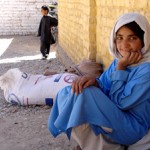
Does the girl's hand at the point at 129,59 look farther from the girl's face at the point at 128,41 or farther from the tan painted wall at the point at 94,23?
the tan painted wall at the point at 94,23

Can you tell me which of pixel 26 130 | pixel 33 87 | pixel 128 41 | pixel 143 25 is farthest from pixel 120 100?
pixel 33 87

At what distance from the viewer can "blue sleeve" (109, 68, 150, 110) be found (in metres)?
2.24

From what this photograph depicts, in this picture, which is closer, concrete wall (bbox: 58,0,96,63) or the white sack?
the white sack

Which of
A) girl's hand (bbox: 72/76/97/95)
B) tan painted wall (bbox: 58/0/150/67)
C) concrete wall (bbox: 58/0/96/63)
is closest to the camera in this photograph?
girl's hand (bbox: 72/76/97/95)

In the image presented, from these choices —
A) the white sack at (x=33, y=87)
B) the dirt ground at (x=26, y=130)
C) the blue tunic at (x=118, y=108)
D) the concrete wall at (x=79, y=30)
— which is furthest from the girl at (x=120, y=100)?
the concrete wall at (x=79, y=30)

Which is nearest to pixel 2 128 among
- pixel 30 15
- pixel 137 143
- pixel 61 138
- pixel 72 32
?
pixel 61 138

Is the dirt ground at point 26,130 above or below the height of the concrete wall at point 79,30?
below

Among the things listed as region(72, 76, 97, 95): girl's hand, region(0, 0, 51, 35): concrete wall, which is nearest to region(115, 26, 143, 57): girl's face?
region(72, 76, 97, 95): girl's hand

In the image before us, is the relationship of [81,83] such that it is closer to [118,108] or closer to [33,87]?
[118,108]

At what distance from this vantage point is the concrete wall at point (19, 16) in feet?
51.4

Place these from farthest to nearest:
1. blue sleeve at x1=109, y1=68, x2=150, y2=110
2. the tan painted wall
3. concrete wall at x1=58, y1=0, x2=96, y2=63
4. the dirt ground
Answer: concrete wall at x1=58, y1=0, x2=96, y2=63 → the tan painted wall → the dirt ground → blue sleeve at x1=109, y1=68, x2=150, y2=110

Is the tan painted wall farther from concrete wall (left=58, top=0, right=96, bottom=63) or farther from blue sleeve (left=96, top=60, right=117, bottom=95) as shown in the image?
blue sleeve (left=96, top=60, right=117, bottom=95)

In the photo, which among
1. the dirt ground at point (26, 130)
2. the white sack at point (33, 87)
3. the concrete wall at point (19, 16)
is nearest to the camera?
the dirt ground at point (26, 130)

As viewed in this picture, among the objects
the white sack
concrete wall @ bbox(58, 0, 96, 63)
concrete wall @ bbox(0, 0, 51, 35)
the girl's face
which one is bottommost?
concrete wall @ bbox(0, 0, 51, 35)
